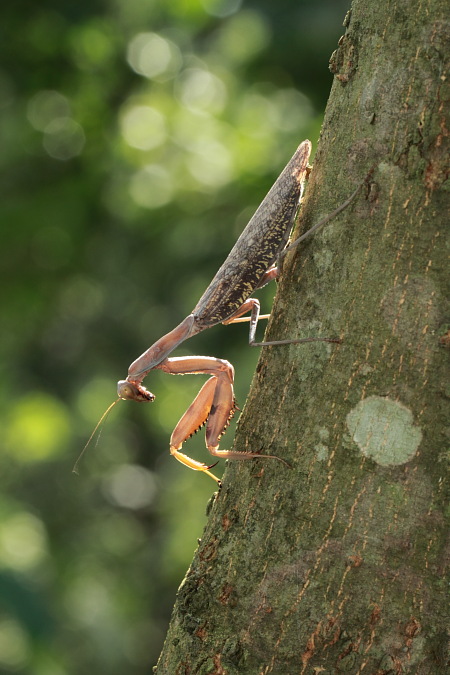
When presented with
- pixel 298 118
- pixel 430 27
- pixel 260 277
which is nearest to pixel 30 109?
pixel 298 118

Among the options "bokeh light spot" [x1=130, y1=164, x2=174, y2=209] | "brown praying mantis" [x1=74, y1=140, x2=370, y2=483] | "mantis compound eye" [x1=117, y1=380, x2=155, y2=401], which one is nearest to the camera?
"brown praying mantis" [x1=74, y1=140, x2=370, y2=483]

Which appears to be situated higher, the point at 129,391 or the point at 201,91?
the point at 201,91

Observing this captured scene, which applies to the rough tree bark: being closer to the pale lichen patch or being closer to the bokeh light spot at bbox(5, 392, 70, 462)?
the pale lichen patch

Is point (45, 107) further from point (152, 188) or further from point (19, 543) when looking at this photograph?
point (19, 543)

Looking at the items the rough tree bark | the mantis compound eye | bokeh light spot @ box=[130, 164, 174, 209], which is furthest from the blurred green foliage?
the rough tree bark

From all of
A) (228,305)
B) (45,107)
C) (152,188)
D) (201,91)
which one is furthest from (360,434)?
(45,107)

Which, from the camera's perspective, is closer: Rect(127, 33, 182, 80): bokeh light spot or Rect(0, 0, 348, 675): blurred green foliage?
Rect(0, 0, 348, 675): blurred green foliage
